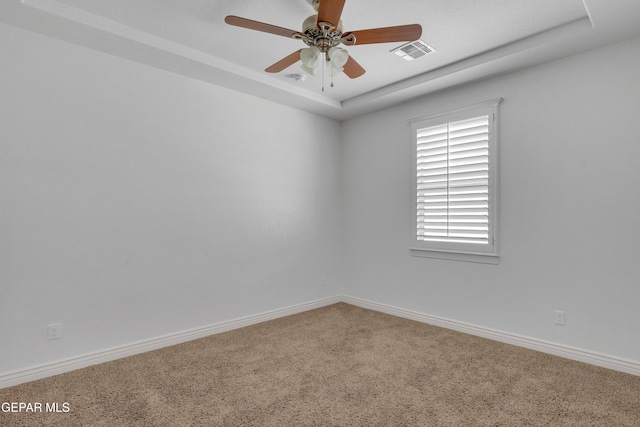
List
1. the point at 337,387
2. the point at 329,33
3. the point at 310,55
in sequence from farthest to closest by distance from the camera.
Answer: the point at 337,387 → the point at 310,55 → the point at 329,33

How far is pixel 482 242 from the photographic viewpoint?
339 cm

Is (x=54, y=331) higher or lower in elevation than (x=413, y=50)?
lower

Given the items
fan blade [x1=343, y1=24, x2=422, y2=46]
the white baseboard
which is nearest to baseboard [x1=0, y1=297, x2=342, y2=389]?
the white baseboard

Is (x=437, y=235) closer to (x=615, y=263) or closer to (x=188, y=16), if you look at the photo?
(x=615, y=263)

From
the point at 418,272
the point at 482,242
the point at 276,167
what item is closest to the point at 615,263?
the point at 482,242

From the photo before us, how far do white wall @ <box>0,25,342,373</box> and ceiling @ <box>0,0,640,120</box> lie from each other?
0.94ft

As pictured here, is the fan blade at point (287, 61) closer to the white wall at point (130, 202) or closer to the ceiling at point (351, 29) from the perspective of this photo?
the ceiling at point (351, 29)

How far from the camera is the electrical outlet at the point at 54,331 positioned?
2.58 meters

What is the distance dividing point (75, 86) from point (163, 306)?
1.97 meters

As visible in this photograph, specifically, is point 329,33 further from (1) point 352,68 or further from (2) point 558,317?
(2) point 558,317

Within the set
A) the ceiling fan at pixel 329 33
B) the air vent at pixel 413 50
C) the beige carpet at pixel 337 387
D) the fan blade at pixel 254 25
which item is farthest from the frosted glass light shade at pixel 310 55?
the beige carpet at pixel 337 387

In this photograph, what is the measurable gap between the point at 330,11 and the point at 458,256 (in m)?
2.70

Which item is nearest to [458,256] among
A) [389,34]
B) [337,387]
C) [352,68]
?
[337,387]

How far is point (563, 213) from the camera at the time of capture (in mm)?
2918
